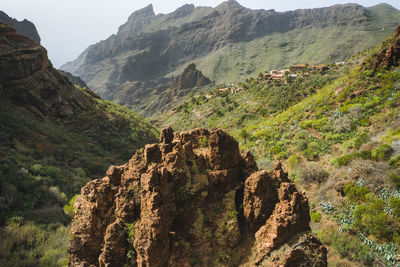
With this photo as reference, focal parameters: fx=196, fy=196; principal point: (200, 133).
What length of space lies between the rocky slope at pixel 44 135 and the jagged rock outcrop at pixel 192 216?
826 cm

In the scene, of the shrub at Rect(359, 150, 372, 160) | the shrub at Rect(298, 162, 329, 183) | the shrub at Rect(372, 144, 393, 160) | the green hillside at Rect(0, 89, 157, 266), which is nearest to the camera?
the green hillside at Rect(0, 89, 157, 266)

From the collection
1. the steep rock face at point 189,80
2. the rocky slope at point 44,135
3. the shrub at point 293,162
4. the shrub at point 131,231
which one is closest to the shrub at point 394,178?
the shrub at point 293,162

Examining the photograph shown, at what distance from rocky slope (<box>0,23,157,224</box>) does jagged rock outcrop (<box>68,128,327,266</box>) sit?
8.26 metres

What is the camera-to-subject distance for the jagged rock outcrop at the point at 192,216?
477cm

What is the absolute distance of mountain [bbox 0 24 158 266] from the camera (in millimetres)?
9125

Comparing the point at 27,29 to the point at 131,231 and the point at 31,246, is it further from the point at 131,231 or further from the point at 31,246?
the point at 131,231

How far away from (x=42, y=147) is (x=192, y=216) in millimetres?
22116

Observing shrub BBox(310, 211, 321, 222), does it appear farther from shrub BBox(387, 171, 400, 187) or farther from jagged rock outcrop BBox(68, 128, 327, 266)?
jagged rock outcrop BBox(68, 128, 327, 266)

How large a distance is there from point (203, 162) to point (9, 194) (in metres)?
12.6

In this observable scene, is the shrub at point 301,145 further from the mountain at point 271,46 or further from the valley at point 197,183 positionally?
the mountain at point 271,46

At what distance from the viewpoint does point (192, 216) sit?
5453mm

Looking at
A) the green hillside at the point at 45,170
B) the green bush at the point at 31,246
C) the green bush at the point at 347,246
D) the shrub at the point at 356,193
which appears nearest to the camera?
the green bush at the point at 347,246

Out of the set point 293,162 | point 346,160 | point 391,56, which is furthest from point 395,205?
point 391,56

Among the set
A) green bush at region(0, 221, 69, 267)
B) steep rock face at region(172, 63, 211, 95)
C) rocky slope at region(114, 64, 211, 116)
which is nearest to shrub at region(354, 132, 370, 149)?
green bush at region(0, 221, 69, 267)
